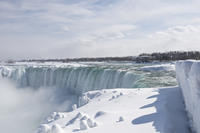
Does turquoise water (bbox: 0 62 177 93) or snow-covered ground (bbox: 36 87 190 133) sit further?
turquoise water (bbox: 0 62 177 93)

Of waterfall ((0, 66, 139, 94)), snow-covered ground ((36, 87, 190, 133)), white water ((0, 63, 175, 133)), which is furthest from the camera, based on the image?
waterfall ((0, 66, 139, 94))

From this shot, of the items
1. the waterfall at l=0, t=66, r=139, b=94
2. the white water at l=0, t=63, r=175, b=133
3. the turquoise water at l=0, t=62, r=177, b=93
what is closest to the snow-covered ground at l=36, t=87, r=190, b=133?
the turquoise water at l=0, t=62, r=177, b=93

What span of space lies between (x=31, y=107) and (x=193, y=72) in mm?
29438

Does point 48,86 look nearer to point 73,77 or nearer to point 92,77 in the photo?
point 73,77

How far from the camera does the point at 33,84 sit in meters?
40.3

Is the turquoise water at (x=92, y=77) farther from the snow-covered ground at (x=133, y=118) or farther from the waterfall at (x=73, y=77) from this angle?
the snow-covered ground at (x=133, y=118)

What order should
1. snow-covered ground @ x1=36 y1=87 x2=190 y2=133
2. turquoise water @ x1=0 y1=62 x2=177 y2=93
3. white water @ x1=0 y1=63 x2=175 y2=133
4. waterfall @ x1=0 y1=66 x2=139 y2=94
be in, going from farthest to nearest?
waterfall @ x1=0 y1=66 x2=139 y2=94, white water @ x1=0 y1=63 x2=175 y2=133, turquoise water @ x1=0 y1=62 x2=177 y2=93, snow-covered ground @ x1=36 y1=87 x2=190 y2=133

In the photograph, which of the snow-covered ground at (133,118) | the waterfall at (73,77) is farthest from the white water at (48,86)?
the snow-covered ground at (133,118)

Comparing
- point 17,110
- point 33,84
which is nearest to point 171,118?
point 17,110

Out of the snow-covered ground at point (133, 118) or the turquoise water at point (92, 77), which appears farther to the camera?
the turquoise water at point (92, 77)

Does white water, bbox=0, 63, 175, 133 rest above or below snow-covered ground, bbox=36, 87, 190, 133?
below

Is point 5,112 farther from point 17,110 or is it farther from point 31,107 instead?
point 31,107

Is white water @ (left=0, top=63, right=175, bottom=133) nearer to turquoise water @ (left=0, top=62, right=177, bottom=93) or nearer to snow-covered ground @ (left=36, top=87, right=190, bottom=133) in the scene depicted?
turquoise water @ (left=0, top=62, right=177, bottom=93)

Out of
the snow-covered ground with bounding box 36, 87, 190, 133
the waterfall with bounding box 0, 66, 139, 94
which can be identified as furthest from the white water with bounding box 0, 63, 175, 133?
the snow-covered ground with bounding box 36, 87, 190, 133
